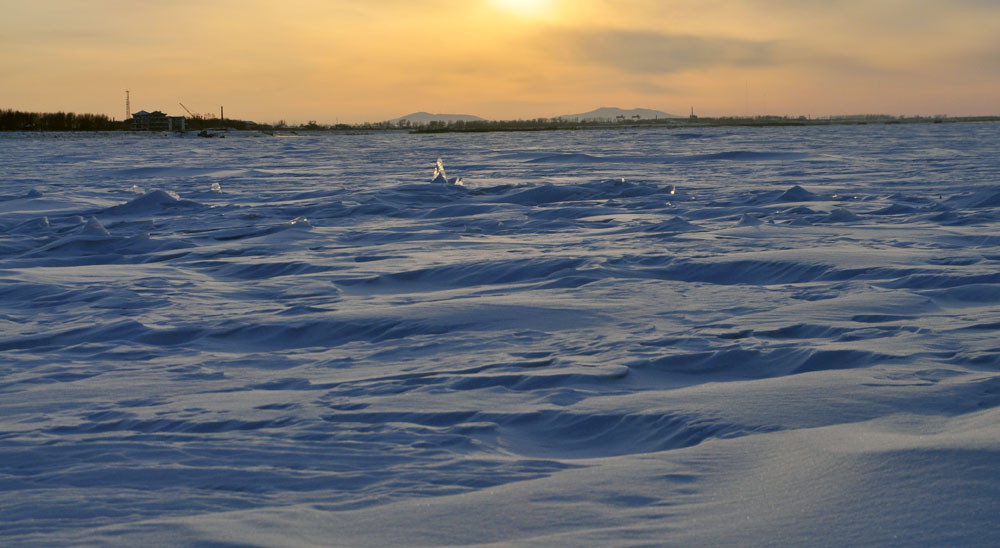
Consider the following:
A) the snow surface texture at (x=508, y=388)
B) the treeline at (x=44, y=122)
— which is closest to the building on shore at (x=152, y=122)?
the treeline at (x=44, y=122)

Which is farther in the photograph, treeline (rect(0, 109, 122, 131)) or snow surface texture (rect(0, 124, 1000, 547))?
treeline (rect(0, 109, 122, 131))

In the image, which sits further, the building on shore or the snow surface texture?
the building on shore

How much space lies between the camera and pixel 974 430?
2.44m

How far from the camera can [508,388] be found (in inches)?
128

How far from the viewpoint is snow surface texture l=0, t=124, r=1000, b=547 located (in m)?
2.05

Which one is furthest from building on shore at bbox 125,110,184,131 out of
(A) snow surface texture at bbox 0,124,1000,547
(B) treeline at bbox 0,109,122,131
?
(A) snow surface texture at bbox 0,124,1000,547

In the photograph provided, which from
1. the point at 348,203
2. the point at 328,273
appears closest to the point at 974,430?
the point at 328,273

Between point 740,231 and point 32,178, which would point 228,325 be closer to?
point 740,231

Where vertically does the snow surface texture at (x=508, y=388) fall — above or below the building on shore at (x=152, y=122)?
below

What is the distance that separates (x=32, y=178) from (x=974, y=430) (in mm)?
18080

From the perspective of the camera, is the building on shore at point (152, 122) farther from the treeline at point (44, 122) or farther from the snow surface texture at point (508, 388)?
the snow surface texture at point (508, 388)

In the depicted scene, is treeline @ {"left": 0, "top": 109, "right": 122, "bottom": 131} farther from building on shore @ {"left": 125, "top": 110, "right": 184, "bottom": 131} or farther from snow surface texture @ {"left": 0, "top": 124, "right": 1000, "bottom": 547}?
snow surface texture @ {"left": 0, "top": 124, "right": 1000, "bottom": 547}

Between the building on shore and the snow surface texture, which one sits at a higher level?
the building on shore

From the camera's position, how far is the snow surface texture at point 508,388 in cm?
205
